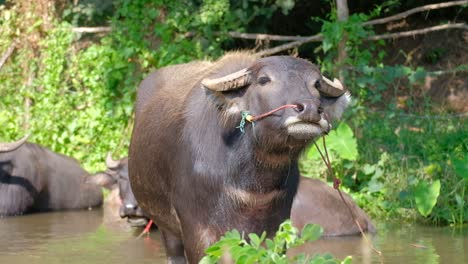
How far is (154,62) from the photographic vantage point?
13.0 metres

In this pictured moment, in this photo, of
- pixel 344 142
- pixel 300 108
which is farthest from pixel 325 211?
pixel 300 108

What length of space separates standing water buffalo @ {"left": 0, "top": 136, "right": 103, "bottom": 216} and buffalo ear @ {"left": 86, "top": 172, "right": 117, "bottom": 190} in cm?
11

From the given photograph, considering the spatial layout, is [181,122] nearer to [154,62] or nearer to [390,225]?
[390,225]

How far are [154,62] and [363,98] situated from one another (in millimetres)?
3115

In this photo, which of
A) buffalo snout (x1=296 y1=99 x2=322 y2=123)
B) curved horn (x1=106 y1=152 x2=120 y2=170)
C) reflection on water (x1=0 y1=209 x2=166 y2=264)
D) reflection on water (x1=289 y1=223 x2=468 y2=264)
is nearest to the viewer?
buffalo snout (x1=296 y1=99 x2=322 y2=123)

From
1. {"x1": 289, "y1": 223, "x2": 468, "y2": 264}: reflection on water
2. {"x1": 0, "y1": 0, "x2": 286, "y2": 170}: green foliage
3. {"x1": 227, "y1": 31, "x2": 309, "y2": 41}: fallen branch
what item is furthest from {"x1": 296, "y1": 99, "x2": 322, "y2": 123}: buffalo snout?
{"x1": 0, "y1": 0, "x2": 286, "y2": 170}: green foliage

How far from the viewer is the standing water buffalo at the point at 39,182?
12109 millimetres

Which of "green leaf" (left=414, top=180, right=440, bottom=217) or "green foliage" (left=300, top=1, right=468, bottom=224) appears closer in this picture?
"green leaf" (left=414, top=180, right=440, bottom=217)

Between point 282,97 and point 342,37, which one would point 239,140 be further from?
point 342,37

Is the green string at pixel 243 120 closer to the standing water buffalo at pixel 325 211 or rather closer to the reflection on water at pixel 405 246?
the reflection on water at pixel 405 246

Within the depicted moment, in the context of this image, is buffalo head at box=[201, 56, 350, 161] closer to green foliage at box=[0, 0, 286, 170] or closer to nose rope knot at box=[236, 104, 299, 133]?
nose rope knot at box=[236, 104, 299, 133]

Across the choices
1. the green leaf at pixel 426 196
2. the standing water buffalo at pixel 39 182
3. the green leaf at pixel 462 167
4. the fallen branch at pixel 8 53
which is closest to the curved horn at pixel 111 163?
the standing water buffalo at pixel 39 182

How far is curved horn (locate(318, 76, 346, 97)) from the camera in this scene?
227 inches

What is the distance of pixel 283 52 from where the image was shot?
1366 centimetres
